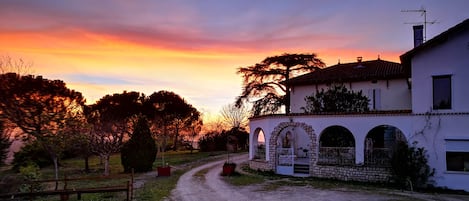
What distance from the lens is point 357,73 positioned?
31.0 meters

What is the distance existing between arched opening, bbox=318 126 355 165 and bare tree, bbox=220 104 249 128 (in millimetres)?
34089

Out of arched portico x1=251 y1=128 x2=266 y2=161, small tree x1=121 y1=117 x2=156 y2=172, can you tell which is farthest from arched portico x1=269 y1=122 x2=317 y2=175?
small tree x1=121 y1=117 x2=156 y2=172

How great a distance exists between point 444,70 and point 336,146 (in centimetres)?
699

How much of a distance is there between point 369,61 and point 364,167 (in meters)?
15.9

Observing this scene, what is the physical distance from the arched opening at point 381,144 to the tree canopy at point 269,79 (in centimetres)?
1511

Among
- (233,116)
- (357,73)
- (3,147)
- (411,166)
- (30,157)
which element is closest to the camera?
(3,147)

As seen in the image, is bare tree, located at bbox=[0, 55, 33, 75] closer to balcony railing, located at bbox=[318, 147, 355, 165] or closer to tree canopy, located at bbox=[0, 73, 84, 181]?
tree canopy, located at bbox=[0, 73, 84, 181]

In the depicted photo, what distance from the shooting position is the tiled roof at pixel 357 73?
29281 mm

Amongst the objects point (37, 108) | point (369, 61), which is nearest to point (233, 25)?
point (37, 108)

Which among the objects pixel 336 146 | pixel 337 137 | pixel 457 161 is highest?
pixel 337 137

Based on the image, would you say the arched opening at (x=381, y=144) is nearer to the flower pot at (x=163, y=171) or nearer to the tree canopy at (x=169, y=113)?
the flower pot at (x=163, y=171)

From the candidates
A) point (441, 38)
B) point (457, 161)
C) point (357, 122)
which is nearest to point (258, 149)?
point (357, 122)

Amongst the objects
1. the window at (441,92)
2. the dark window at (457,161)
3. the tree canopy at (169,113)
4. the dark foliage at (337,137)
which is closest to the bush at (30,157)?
the tree canopy at (169,113)

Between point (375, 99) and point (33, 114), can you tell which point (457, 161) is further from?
point (33, 114)
